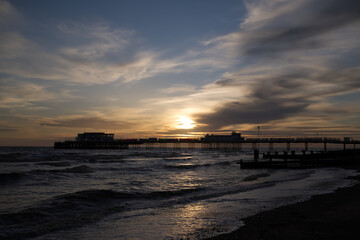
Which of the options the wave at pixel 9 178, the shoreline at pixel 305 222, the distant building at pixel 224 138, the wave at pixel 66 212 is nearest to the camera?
the shoreline at pixel 305 222

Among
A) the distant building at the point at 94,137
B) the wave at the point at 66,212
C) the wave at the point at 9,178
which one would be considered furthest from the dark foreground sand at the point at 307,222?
the distant building at the point at 94,137

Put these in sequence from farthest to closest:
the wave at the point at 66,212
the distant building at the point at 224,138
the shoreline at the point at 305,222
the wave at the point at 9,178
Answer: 1. the distant building at the point at 224,138
2. the wave at the point at 9,178
3. the wave at the point at 66,212
4. the shoreline at the point at 305,222

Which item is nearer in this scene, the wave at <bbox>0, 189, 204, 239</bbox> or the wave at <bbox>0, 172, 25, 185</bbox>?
the wave at <bbox>0, 189, 204, 239</bbox>

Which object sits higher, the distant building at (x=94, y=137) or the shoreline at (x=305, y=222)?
the distant building at (x=94, y=137)

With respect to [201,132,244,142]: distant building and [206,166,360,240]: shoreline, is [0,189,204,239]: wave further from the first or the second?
[201,132,244,142]: distant building

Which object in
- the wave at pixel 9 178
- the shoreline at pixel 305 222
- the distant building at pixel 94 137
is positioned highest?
the distant building at pixel 94 137

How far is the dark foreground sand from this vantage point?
6.77 metres

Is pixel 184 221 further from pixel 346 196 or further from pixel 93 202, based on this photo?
pixel 346 196

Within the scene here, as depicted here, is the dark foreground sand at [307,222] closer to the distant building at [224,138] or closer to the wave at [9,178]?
the wave at [9,178]

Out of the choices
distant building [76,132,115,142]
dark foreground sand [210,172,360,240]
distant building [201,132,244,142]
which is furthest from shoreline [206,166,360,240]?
distant building [76,132,115,142]

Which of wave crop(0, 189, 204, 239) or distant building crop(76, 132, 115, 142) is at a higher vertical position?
distant building crop(76, 132, 115, 142)

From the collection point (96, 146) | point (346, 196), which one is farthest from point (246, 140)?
point (346, 196)

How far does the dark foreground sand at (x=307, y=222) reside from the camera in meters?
6.77

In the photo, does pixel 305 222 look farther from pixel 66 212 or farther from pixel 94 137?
pixel 94 137
